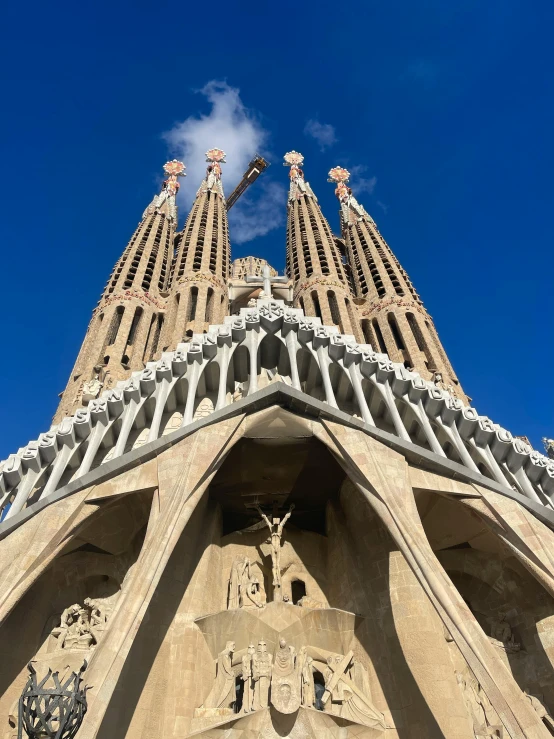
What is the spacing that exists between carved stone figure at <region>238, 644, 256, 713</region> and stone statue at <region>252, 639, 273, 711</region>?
0.06m

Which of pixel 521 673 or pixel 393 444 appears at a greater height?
pixel 393 444

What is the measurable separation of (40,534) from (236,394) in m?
5.16

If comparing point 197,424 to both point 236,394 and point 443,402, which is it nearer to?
point 236,394

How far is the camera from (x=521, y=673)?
948cm

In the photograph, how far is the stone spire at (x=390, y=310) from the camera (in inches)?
723

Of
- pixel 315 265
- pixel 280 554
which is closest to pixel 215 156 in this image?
pixel 315 265

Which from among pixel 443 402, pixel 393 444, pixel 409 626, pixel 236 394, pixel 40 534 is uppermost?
pixel 236 394

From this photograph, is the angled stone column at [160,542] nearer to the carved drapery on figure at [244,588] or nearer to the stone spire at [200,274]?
the carved drapery on figure at [244,588]

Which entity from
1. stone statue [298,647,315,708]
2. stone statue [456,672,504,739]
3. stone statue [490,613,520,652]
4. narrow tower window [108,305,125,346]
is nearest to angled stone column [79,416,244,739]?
stone statue [298,647,315,708]

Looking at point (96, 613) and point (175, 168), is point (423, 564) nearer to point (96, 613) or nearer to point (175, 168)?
point (96, 613)

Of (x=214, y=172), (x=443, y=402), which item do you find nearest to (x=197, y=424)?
(x=443, y=402)

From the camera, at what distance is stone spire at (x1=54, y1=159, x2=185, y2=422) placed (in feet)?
54.7

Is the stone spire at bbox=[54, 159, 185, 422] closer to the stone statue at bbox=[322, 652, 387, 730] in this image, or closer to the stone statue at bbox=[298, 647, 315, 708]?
the stone statue at bbox=[298, 647, 315, 708]

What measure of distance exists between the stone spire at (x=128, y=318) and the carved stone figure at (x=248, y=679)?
8063 mm
